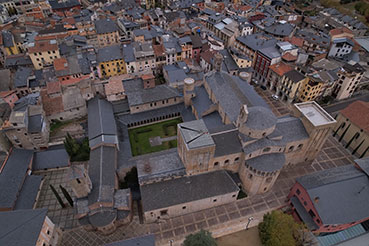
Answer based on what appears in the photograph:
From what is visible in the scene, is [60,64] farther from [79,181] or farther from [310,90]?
[310,90]

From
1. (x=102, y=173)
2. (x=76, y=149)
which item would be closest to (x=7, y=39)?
(x=76, y=149)

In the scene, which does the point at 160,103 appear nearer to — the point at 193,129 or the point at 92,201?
the point at 193,129

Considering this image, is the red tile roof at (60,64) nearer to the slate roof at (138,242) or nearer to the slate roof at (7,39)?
the slate roof at (7,39)

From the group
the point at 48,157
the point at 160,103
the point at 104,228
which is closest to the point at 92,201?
the point at 104,228

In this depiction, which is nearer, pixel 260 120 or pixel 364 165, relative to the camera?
pixel 260 120

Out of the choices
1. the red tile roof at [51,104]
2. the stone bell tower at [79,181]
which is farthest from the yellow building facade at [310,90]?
the red tile roof at [51,104]

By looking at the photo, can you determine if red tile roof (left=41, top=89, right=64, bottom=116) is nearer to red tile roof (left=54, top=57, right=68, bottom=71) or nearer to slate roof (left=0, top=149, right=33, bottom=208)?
red tile roof (left=54, top=57, right=68, bottom=71)

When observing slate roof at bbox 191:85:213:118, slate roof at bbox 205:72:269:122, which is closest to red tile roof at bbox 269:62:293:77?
slate roof at bbox 205:72:269:122
